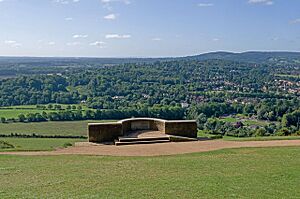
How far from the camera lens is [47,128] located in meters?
51.1

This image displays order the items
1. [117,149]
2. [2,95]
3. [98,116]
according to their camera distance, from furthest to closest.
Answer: [2,95] → [98,116] → [117,149]

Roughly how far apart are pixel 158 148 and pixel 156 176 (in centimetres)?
552

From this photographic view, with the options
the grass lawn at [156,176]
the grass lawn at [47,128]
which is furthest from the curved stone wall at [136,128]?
the grass lawn at [47,128]

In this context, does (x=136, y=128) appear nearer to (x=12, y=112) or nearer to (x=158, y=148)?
(x=158, y=148)

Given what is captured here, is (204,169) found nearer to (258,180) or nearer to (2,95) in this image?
(258,180)

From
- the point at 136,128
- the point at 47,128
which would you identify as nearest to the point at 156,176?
the point at 136,128

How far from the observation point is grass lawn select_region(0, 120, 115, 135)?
1863 inches

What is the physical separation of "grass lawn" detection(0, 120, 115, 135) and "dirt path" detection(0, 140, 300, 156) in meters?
30.4

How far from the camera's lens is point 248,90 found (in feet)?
353

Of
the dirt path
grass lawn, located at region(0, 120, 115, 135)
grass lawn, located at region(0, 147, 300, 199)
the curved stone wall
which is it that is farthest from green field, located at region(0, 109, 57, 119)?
grass lawn, located at region(0, 147, 300, 199)

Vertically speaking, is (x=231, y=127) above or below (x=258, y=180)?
below

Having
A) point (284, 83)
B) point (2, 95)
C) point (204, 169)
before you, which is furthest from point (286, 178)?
point (284, 83)

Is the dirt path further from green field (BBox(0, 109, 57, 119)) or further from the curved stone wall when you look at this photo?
A: green field (BBox(0, 109, 57, 119))

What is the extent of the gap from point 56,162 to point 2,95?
74.5 m
